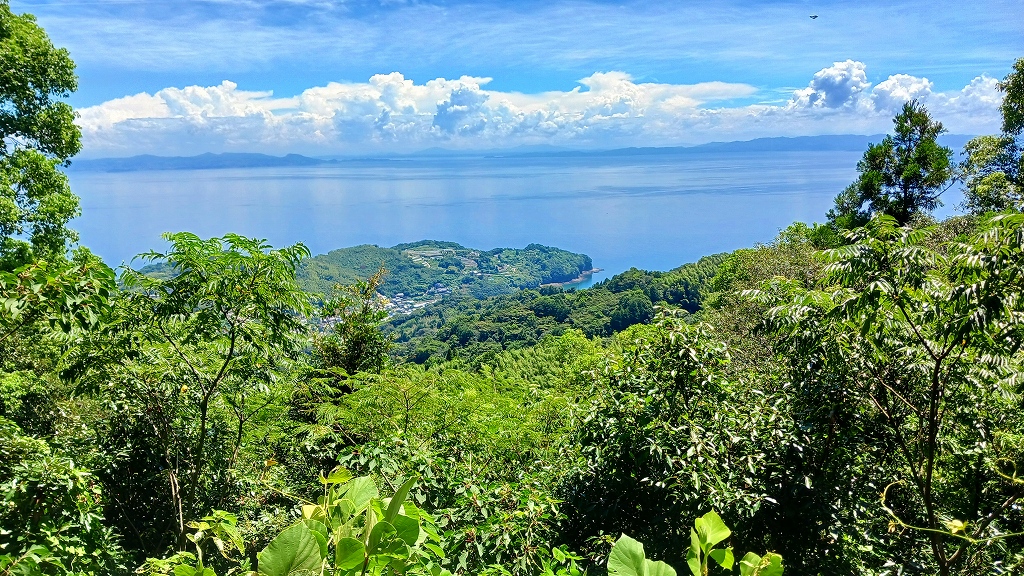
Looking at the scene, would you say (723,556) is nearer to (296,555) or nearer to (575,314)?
(296,555)

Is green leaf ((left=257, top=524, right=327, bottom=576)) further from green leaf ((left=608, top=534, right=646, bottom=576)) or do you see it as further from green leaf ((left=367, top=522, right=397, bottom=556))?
green leaf ((left=608, top=534, right=646, bottom=576))

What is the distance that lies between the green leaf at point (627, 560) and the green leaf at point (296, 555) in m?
0.39

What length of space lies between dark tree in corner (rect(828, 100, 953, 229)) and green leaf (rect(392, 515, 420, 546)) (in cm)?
2010

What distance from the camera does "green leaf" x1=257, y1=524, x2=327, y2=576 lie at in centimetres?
72

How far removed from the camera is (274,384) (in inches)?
189

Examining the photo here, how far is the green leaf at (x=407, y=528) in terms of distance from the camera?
0.83 meters

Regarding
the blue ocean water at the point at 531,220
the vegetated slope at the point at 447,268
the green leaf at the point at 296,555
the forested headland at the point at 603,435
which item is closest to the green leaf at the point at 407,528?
the forested headland at the point at 603,435

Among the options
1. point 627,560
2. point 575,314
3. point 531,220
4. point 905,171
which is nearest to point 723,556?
point 627,560

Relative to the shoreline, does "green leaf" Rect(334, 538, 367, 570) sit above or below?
above

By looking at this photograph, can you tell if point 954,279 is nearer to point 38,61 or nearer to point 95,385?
point 95,385

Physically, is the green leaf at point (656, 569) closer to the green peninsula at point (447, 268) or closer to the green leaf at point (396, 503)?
the green leaf at point (396, 503)

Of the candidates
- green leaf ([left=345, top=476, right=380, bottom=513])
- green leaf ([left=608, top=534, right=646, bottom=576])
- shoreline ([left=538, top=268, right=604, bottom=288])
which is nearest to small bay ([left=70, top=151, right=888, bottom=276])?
shoreline ([left=538, top=268, right=604, bottom=288])

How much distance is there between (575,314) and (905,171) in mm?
34478

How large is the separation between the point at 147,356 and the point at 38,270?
70.3 inches
